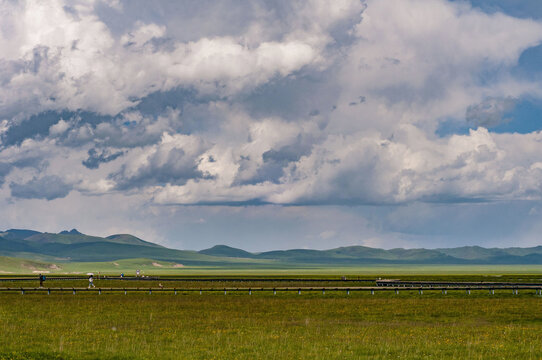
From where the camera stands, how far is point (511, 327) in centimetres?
4238

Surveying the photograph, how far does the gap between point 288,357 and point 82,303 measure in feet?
127

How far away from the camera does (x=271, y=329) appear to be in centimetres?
4131

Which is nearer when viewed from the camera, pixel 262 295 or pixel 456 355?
pixel 456 355

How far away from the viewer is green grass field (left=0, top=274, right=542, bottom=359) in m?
31.7

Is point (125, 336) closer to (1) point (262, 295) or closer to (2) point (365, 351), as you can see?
(2) point (365, 351)

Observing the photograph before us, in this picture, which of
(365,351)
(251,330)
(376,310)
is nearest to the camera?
(365,351)

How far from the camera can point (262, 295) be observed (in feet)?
254

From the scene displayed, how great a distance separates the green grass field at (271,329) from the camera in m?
31.7

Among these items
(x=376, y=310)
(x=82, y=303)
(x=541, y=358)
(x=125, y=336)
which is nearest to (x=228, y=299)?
(x=82, y=303)

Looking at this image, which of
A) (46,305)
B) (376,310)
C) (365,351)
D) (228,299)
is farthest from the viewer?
(228,299)

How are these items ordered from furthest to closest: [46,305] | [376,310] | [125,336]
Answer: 1. [46,305]
2. [376,310]
3. [125,336]

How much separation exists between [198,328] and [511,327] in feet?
65.6

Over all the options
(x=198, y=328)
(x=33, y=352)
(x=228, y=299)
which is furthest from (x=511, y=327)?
(x=228, y=299)

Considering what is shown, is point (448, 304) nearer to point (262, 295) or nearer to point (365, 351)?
point (262, 295)
